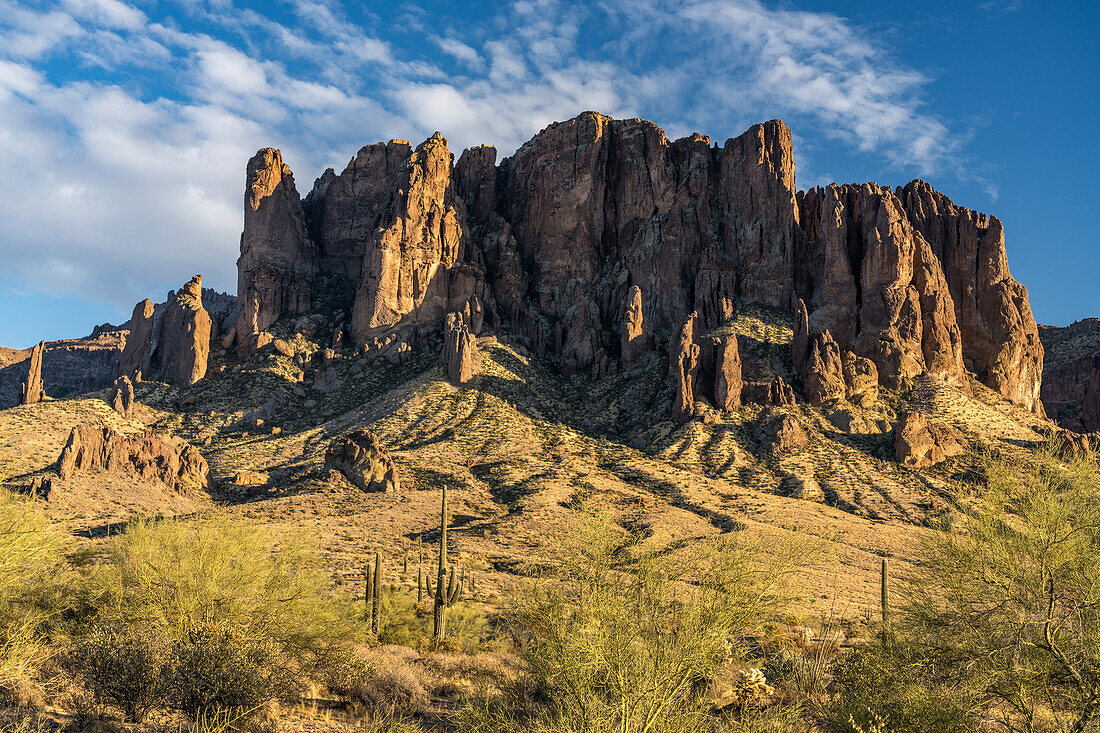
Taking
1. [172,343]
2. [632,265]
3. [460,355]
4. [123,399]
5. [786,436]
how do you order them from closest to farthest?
[786,436]
[123,399]
[460,355]
[172,343]
[632,265]

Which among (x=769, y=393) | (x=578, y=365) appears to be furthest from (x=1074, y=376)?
(x=578, y=365)

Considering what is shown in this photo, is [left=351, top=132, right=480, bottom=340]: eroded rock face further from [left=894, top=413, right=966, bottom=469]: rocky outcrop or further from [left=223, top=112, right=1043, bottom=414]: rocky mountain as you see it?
[left=894, top=413, right=966, bottom=469]: rocky outcrop

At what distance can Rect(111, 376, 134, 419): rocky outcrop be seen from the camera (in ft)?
253

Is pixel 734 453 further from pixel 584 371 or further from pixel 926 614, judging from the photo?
pixel 926 614

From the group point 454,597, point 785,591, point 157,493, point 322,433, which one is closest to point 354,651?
point 454,597

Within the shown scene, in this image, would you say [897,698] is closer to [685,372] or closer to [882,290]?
[685,372]

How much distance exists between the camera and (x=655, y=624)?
13016 millimetres

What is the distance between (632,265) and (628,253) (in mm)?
3312

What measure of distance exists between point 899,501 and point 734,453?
1494 cm

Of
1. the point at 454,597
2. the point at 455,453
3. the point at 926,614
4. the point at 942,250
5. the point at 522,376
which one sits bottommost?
the point at 454,597

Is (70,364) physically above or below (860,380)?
above

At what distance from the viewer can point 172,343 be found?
9281 cm

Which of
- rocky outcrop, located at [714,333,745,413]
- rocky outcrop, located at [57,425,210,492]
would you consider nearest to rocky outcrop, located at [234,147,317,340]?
rocky outcrop, located at [57,425,210,492]

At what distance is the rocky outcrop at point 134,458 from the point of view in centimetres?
5025
